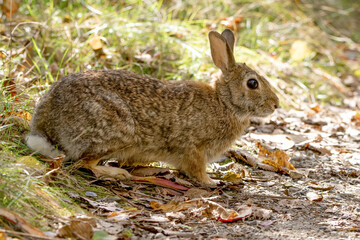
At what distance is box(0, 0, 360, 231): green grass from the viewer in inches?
206

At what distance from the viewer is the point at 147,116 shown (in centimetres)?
471

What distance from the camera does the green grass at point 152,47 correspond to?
5242mm

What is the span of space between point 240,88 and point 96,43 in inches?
98.2

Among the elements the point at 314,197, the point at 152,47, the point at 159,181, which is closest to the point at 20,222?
the point at 159,181

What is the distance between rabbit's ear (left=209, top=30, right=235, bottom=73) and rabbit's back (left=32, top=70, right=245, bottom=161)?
30 cm

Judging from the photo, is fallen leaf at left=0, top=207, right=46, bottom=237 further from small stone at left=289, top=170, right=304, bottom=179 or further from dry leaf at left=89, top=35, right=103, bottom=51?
dry leaf at left=89, top=35, right=103, bottom=51

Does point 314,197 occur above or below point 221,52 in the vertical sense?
below

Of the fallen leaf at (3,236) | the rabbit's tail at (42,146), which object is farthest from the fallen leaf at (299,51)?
the fallen leaf at (3,236)

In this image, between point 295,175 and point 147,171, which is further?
point 295,175

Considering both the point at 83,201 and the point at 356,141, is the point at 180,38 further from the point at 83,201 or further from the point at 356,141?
the point at 83,201

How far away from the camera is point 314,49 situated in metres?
9.78

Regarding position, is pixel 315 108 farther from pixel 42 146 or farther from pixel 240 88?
pixel 42 146

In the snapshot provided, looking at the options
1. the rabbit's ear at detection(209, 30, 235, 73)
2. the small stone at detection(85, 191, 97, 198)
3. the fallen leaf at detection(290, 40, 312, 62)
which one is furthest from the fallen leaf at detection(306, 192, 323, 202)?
the fallen leaf at detection(290, 40, 312, 62)

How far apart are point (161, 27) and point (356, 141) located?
11.2ft
